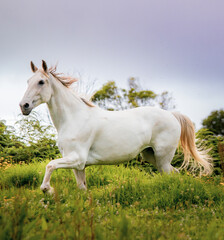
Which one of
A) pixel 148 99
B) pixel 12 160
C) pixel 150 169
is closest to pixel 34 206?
pixel 150 169

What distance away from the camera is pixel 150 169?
6.86 m

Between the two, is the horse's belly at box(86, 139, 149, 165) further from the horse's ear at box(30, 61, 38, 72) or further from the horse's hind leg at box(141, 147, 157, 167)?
the horse's ear at box(30, 61, 38, 72)

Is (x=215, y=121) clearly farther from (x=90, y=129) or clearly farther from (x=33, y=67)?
(x=33, y=67)

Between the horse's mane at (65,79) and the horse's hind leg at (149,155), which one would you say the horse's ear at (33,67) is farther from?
the horse's hind leg at (149,155)

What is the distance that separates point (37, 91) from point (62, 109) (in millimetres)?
556

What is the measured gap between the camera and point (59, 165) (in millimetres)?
3869

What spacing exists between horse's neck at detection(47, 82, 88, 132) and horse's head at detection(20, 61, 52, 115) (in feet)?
0.51

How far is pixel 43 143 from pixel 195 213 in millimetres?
5535

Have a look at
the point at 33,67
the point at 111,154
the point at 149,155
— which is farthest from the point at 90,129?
the point at 149,155

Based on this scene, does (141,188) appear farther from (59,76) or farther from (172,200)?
(59,76)

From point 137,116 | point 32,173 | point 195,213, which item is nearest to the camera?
point 195,213

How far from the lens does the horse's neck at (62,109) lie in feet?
14.0

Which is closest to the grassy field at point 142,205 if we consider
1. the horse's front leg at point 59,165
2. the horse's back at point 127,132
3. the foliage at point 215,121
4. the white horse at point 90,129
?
the horse's front leg at point 59,165

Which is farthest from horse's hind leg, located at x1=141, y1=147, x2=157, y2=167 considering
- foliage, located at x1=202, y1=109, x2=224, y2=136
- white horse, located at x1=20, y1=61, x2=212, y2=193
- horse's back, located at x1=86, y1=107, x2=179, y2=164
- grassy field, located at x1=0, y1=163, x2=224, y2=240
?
foliage, located at x1=202, y1=109, x2=224, y2=136
